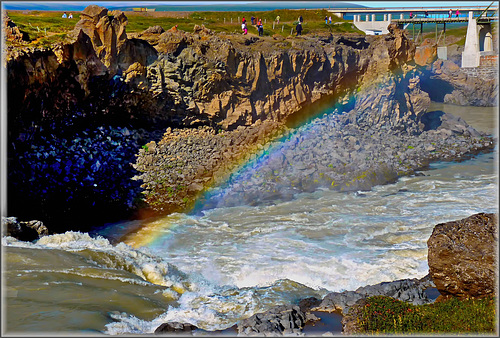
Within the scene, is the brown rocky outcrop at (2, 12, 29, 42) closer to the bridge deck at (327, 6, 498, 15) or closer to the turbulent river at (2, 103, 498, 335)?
the turbulent river at (2, 103, 498, 335)

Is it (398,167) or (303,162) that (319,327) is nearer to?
(303,162)

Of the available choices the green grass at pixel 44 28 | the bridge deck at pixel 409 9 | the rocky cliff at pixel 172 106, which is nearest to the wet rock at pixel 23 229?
the rocky cliff at pixel 172 106

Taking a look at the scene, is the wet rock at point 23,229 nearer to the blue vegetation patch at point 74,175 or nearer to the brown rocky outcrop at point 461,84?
the blue vegetation patch at point 74,175

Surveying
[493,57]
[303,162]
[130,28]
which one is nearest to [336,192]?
[303,162]

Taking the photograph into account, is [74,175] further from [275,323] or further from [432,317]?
[432,317]

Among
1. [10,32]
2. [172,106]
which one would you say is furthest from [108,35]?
[172,106]

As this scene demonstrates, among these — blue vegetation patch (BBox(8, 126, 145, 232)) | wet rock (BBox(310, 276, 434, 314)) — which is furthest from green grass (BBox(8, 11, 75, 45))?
wet rock (BBox(310, 276, 434, 314))
